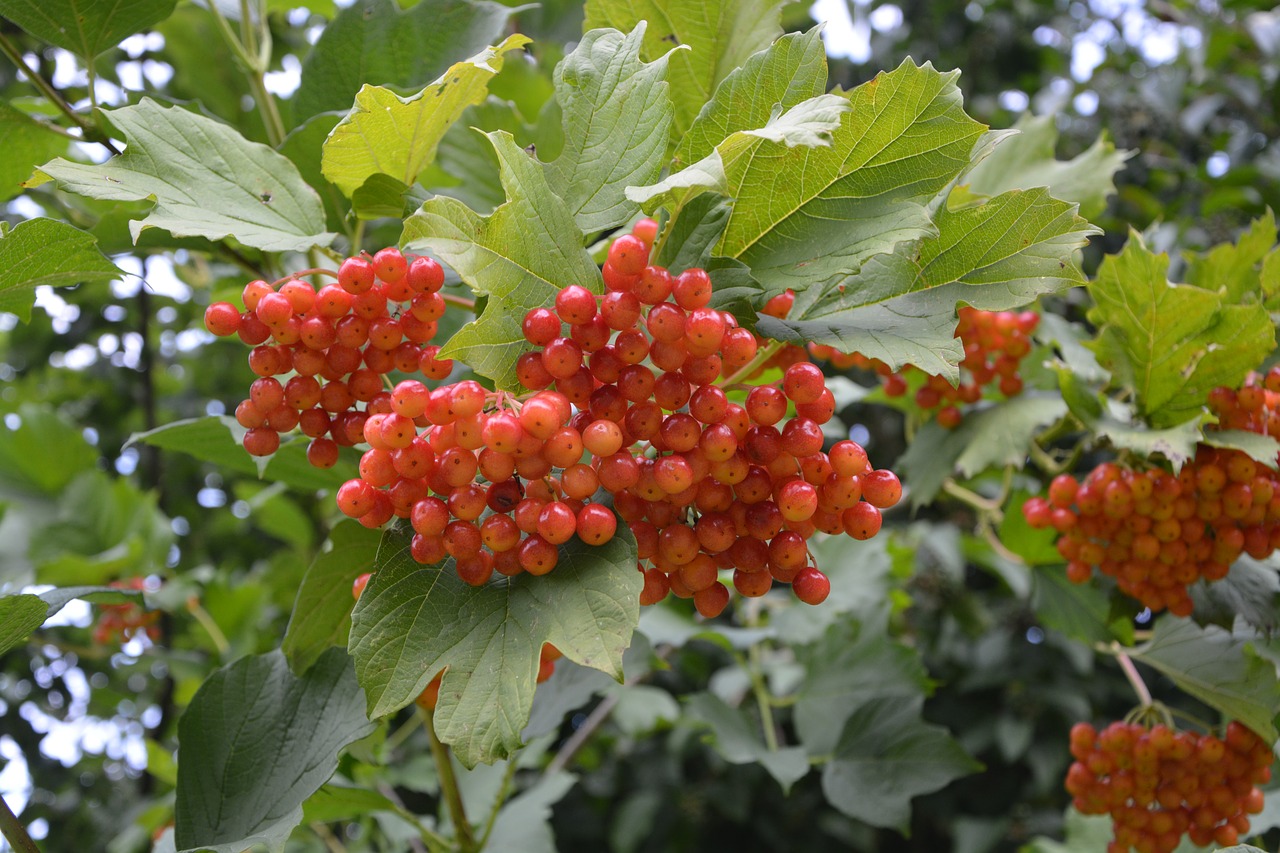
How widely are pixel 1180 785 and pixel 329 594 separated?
125 centimetres

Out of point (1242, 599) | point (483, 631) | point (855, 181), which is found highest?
point (855, 181)

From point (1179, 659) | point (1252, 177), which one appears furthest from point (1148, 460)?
point (1252, 177)

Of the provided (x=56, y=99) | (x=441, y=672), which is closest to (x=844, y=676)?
(x=441, y=672)

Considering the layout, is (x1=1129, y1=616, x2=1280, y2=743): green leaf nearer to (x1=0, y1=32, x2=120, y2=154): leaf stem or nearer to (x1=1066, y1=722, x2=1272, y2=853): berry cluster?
(x1=1066, y1=722, x2=1272, y2=853): berry cluster

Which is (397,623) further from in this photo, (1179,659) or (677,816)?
(677,816)

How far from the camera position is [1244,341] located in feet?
3.73

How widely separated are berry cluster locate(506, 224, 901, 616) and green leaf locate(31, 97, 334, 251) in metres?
0.35

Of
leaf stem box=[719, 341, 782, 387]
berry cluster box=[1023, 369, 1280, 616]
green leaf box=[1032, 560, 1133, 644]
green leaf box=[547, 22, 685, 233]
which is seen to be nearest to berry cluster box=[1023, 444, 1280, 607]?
berry cluster box=[1023, 369, 1280, 616]

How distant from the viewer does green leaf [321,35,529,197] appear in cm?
86

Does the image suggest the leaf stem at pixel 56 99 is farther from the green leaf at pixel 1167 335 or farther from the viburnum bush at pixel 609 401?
the green leaf at pixel 1167 335

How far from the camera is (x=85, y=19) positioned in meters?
1.16

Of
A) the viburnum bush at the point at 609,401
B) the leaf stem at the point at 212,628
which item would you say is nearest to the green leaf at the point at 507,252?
the viburnum bush at the point at 609,401

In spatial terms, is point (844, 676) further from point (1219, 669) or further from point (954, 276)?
point (954, 276)

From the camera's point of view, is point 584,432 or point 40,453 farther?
point 40,453
